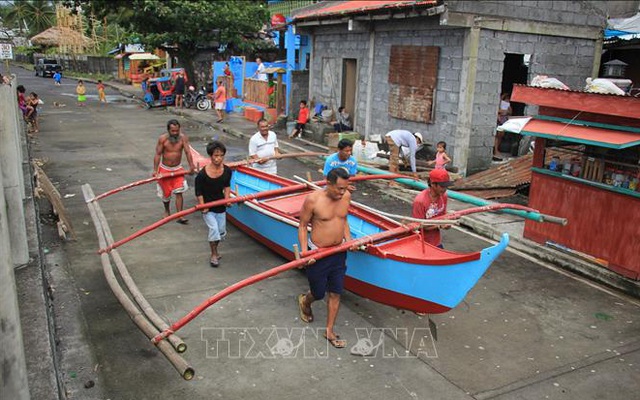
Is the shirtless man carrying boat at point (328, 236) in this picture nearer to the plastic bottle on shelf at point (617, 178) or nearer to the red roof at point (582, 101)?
the red roof at point (582, 101)

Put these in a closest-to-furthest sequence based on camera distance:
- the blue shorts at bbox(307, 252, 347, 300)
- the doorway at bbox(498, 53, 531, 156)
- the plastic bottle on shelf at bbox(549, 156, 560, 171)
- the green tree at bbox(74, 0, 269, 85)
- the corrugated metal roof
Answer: the blue shorts at bbox(307, 252, 347, 300), the plastic bottle on shelf at bbox(549, 156, 560, 171), the corrugated metal roof, the doorway at bbox(498, 53, 531, 156), the green tree at bbox(74, 0, 269, 85)

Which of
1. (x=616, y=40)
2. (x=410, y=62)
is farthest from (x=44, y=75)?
(x=616, y=40)

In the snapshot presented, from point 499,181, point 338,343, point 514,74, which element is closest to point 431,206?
point 338,343

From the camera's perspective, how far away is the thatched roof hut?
187ft

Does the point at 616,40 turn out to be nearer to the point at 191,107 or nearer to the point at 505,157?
the point at 505,157

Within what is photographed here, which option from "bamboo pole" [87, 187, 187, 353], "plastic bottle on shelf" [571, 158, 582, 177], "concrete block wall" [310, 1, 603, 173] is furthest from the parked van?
"plastic bottle on shelf" [571, 158, 582, 177]

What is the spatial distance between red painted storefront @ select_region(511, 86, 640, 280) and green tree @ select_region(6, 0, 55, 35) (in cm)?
7144

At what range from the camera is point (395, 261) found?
576 centimetres

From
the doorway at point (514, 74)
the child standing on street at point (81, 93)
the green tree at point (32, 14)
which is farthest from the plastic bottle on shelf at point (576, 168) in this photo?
the green tree at point (32, 14)

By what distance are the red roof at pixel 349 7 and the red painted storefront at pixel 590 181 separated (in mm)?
5414

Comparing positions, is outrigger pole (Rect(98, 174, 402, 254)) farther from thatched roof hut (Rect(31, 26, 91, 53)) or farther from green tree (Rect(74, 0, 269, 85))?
thatched roof hut (Rect(31, 26, 91, 53))

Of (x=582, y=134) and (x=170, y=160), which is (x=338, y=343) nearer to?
(x=582, y=134)

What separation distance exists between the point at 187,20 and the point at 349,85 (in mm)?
12171

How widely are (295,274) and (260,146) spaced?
2976 millimetres
